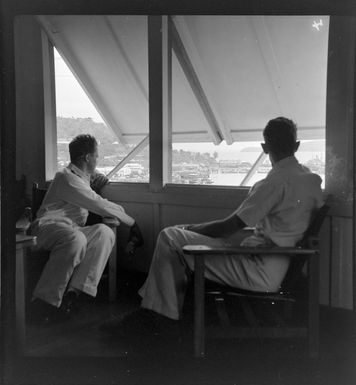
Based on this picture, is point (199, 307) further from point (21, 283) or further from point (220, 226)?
point (21, 283)

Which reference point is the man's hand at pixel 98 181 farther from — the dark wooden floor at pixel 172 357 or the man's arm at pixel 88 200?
the dark wooden floor at pixel 172 357

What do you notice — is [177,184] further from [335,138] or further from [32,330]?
[32,330]

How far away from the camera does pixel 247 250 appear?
179 centimetres

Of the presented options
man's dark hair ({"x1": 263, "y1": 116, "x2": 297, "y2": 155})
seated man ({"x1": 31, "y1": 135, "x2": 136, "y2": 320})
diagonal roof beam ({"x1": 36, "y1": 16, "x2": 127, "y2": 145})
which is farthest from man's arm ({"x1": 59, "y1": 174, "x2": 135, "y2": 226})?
man's dark hair ({"x1": 263, "y1": 116, "x2": 297, "y2": 155})

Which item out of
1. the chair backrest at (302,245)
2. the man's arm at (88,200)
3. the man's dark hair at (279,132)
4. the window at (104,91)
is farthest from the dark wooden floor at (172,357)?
the man's dark hair at (279,132)

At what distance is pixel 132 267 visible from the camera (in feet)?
5.98

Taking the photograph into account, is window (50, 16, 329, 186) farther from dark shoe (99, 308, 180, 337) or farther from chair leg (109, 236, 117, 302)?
dark shoe (99, 308, 180, 337)

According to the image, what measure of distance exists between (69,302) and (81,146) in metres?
0.57

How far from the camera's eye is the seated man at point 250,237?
1.84 m

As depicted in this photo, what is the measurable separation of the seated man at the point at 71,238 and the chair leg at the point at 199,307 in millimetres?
285

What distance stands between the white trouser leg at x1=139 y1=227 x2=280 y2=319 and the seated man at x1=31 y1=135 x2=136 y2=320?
189 mm

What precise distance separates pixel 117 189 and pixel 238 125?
486 mm

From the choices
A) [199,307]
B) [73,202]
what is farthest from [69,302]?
[199,307]

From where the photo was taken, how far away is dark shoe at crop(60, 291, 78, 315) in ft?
5.92
